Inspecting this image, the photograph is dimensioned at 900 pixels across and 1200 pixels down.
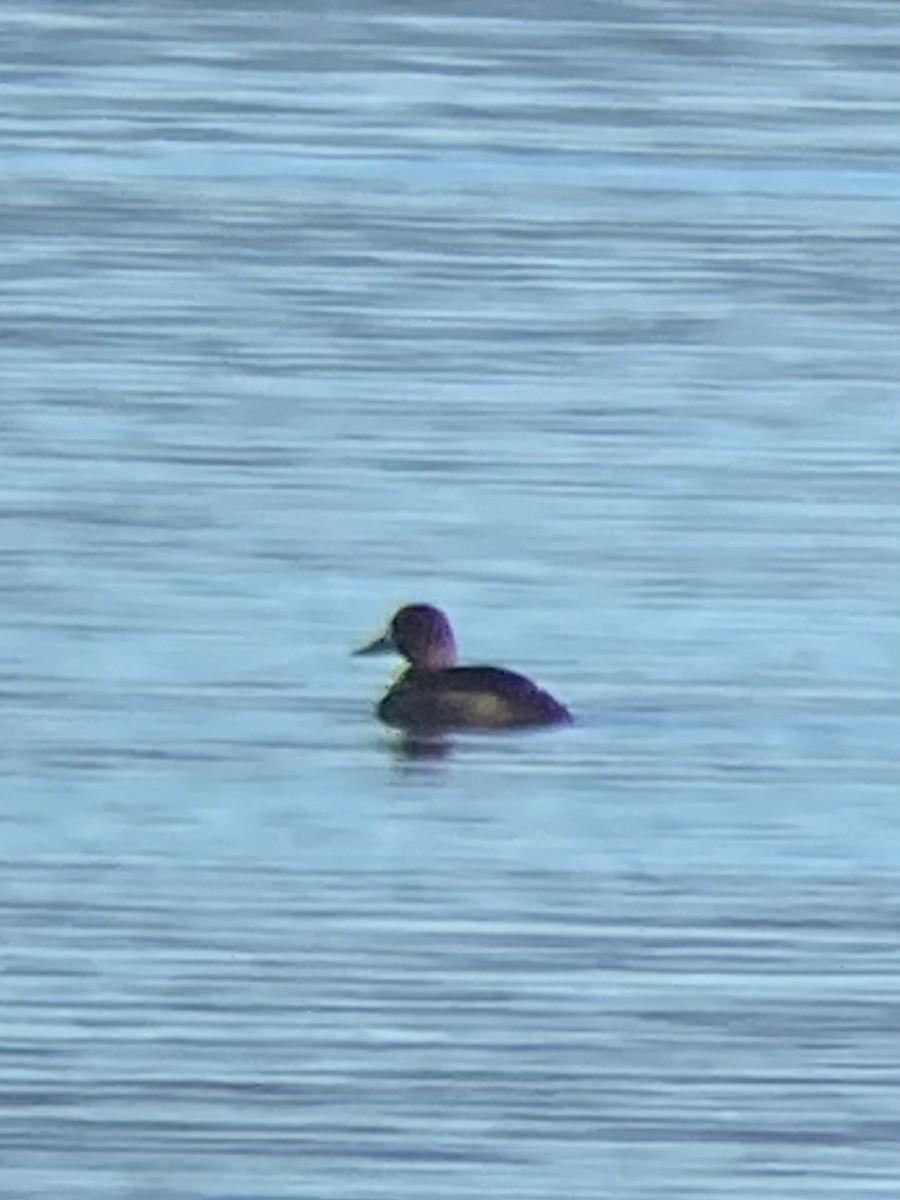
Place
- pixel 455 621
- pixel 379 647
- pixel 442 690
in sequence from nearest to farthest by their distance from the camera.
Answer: pixel 442 690 < pixel 379 647 < pixel 455 621

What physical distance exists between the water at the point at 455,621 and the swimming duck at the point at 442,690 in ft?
0.22

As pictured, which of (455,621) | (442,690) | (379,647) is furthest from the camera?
(455,621)

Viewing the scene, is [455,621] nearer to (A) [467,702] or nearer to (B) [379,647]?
(B) [379,647]

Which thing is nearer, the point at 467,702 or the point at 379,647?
the point at 467,702

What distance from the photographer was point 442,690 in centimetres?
974

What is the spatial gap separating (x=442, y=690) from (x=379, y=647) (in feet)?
1.13

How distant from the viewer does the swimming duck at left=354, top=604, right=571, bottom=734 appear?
958 centimetres

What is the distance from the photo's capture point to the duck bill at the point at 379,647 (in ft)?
32.8

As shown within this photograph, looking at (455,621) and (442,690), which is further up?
(455,621)

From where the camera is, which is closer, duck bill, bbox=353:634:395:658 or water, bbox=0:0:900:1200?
water, bbox=0:0:900:1200

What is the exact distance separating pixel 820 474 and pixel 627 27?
671 cm

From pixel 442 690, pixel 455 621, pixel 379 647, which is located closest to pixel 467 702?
pixel 442 690

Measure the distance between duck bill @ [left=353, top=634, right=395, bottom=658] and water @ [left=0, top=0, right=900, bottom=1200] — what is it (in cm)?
6

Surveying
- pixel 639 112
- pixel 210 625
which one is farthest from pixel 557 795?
pixel 639 112
